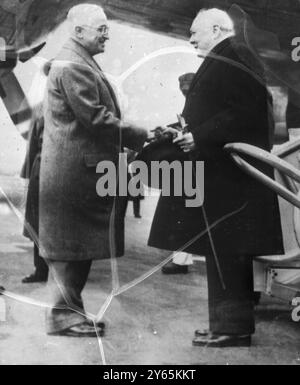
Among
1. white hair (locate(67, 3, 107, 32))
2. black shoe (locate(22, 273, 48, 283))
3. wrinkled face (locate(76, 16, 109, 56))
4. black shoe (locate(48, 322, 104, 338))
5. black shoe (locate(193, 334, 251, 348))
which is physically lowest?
black shoe (locate(48, 322, 104, 338))

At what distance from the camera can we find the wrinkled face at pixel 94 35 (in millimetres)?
3973

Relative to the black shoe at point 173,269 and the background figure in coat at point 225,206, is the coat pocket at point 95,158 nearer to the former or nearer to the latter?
the background figure in coat at point 225,206

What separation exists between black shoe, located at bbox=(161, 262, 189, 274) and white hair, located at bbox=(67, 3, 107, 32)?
1.29 meters

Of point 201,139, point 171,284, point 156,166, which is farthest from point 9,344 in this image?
point 201,139

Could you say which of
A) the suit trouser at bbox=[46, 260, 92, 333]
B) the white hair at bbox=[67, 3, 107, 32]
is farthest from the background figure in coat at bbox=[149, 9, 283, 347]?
the white hair at bbox=[67, 3, 107, 32]

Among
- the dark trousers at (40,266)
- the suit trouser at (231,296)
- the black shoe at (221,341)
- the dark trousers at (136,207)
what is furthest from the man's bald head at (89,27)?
the black shoe at (221,341)

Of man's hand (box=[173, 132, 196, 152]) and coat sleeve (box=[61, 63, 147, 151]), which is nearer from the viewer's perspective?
coat sleeve (box=[61, 63, 147, 151])

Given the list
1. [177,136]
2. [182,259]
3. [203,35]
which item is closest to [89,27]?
[203,35]

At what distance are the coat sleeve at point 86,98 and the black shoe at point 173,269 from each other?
2.51ft

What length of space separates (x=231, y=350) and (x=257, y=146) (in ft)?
3.41

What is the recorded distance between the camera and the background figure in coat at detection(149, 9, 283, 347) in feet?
13.2

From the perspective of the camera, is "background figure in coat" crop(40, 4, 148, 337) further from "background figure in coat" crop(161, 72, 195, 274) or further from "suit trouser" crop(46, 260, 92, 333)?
"background figure in coat" crop(161, 72, 195, 274)

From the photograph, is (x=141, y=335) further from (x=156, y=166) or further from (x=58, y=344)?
(x=156, y=166)

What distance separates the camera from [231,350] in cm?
403
